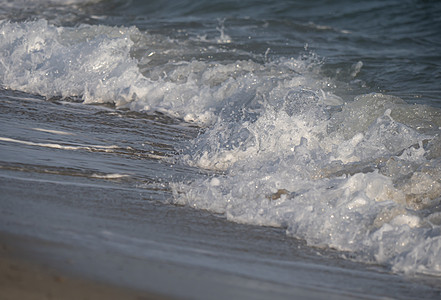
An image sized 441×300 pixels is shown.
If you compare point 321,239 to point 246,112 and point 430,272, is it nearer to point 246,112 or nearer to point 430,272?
point 430,272

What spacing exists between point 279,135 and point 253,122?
721 mm

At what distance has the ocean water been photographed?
4020 mm

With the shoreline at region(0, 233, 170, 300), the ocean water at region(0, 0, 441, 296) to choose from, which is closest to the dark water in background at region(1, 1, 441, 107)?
the ocean water at region(0, 0, 441, 296)

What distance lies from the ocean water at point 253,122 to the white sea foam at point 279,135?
0.01m

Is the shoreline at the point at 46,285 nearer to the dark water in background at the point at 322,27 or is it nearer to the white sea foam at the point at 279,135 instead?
the white sea foam at the point at 279,135

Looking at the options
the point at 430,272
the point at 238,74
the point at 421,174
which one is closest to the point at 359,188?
the point at 421,174

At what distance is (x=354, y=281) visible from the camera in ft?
10.4

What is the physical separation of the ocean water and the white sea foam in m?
0.01

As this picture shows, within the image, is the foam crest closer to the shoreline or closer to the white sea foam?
the white sea foam

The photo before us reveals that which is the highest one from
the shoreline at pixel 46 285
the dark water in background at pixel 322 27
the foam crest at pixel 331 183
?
the dark water in background at pixel 322 27

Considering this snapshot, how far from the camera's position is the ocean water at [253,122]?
4020 millimetres

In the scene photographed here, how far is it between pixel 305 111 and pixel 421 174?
1915 millimetres

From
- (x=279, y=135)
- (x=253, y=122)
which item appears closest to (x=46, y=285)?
(x=279, y=135)

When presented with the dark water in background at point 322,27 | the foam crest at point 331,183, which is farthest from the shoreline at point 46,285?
the dark water in background at point 322,27
